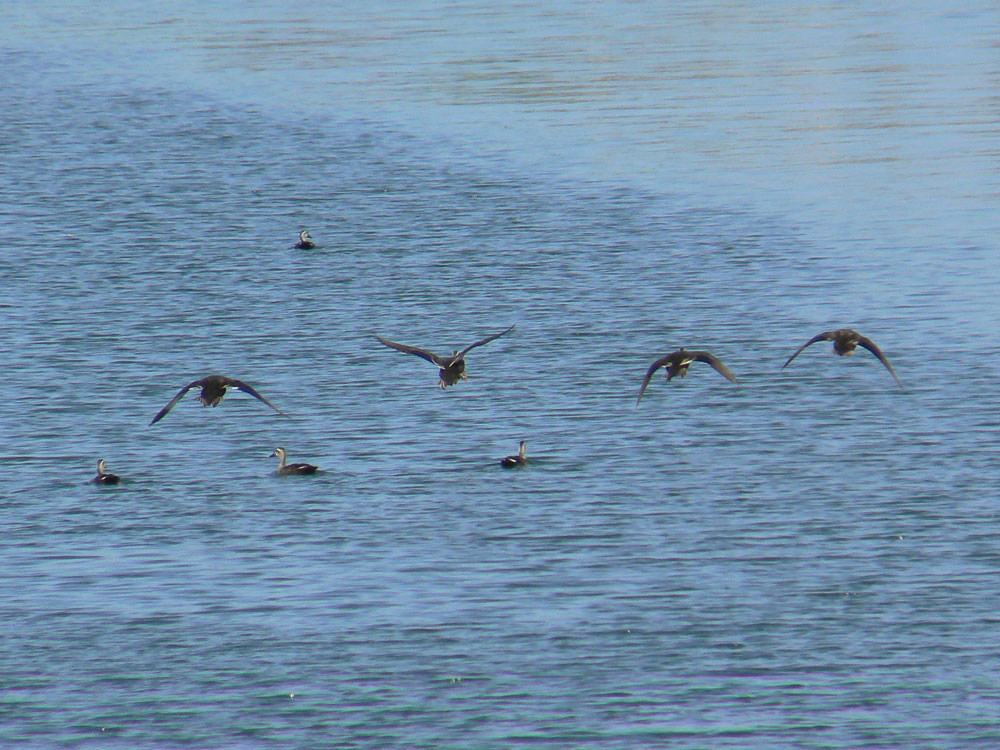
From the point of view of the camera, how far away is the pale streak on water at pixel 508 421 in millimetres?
18719

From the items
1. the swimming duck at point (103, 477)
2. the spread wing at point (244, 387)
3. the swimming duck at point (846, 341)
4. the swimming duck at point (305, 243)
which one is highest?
the swimming duck at point (305, 243)

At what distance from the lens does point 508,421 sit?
2811 centimetres

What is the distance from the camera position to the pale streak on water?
18.7 meters

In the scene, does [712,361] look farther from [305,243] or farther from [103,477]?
[305,243]

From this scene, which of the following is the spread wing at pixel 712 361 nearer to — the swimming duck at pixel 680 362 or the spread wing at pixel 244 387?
the swimming duck at pixel 680 362

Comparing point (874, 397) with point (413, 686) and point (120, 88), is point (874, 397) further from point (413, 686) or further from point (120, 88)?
point (120, 88)

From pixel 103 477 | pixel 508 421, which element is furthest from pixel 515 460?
pixel 103 477

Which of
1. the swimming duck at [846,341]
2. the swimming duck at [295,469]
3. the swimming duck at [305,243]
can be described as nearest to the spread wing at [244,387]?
the swimming duck at [295,469]

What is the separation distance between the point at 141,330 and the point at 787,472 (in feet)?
46.1

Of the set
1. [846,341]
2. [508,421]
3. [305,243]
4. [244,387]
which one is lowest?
[508,421]

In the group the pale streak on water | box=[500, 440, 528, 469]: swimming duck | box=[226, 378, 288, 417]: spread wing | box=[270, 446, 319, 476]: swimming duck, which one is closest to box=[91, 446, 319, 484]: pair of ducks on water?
box=[270, 446, 319, 476]: swimming duck

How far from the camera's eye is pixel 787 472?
82.9 ft

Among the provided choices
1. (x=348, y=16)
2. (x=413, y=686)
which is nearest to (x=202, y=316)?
(x=413, y=686)

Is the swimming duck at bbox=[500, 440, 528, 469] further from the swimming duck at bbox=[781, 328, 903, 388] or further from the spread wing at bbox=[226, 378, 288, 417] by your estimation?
the swimming duck at bbox=[781, 328, 903, 388]
